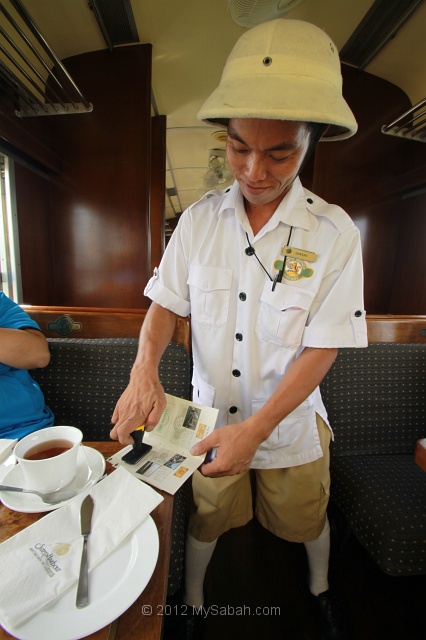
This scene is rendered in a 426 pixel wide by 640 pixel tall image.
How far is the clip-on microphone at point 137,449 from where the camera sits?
0.88 metres

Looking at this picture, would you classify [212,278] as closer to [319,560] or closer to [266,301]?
[266,301]

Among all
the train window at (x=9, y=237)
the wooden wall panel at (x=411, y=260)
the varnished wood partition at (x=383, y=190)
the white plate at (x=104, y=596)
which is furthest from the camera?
the wooden wall panel at (x=411, y=260)

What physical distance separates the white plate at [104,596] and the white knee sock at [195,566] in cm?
83

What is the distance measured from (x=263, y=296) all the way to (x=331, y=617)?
59.7 inches

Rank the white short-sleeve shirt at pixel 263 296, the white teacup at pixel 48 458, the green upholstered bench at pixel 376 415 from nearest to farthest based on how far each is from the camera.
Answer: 1. the white teacup at pixel 48 458
2. the white short-sleeve shirt at pixel 263 296
3. the green upholstered bench at pixel 376 415

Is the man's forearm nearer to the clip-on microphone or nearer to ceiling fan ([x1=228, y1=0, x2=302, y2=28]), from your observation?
the clip-on microphone

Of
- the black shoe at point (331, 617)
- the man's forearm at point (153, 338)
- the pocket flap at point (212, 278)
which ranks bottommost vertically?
the black shoe at point (331, 617)

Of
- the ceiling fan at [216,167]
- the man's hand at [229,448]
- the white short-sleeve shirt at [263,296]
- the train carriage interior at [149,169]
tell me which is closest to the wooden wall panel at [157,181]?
the train carriage interior at [149,169]

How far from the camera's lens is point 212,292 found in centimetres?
113

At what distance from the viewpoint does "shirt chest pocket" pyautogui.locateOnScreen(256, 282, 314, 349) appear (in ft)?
3.43

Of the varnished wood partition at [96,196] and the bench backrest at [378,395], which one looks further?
the varnished wood partition at [96,196]

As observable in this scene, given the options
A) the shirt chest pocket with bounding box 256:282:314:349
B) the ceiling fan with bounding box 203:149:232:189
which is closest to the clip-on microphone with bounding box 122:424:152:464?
the shirt chest pocket with bounding box 256:282:314:349

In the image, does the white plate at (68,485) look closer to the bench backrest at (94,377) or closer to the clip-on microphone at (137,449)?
the clip-on microphone at (137,449)

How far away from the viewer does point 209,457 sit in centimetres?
93
